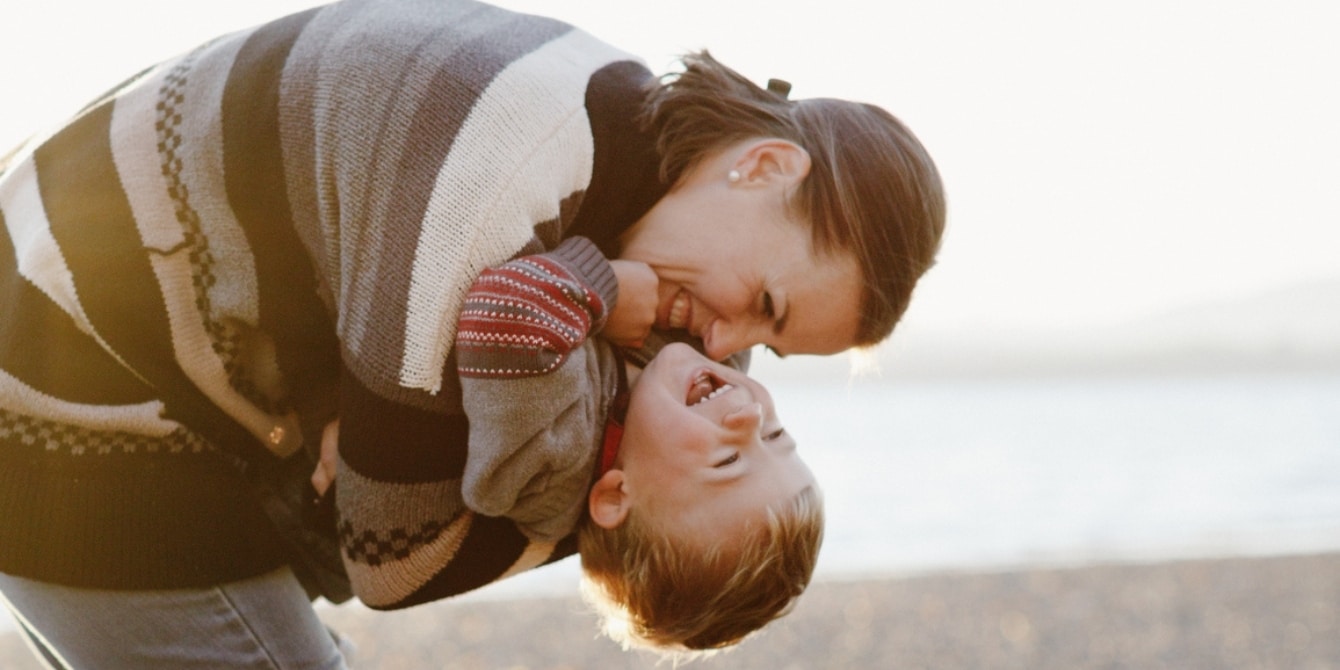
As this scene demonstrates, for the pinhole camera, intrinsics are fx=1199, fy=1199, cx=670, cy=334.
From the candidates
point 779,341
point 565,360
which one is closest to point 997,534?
point 779,341

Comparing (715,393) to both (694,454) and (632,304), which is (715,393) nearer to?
(694,454)

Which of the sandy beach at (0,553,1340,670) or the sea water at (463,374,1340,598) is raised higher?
the sandy beach at (0,553,1340,670)

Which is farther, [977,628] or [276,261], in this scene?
[977,628]

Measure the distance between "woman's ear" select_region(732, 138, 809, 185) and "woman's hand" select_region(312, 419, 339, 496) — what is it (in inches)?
33.1

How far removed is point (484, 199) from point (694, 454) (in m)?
0.61

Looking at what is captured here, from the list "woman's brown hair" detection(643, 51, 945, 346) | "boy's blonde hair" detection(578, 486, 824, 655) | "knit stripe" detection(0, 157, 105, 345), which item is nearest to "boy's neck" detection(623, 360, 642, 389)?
"boy's blonde hair" detection(578, 486, 824, 655)

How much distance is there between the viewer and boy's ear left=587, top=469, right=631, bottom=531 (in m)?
2.08

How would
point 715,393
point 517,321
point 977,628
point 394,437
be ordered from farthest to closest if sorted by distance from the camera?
point 977,628 → point 715,393 → point 394,437 → point 517,321


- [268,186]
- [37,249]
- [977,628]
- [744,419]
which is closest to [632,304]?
[744,419]

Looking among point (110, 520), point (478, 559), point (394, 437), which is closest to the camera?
point (394, 437)

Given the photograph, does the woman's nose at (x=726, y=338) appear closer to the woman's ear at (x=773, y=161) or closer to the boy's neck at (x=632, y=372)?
the boy's neck at (x=632, y=372)

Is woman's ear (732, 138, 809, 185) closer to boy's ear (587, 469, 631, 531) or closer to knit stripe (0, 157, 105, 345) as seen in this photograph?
boy's ear (587, 469, 631, 531)

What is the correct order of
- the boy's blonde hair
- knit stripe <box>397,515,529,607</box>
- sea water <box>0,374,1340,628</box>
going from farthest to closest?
sea water <box>0,374,1340,628</box> → the boy's blonde hair → knit stripe <box>397,515,529,607</box>

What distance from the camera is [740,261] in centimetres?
212
